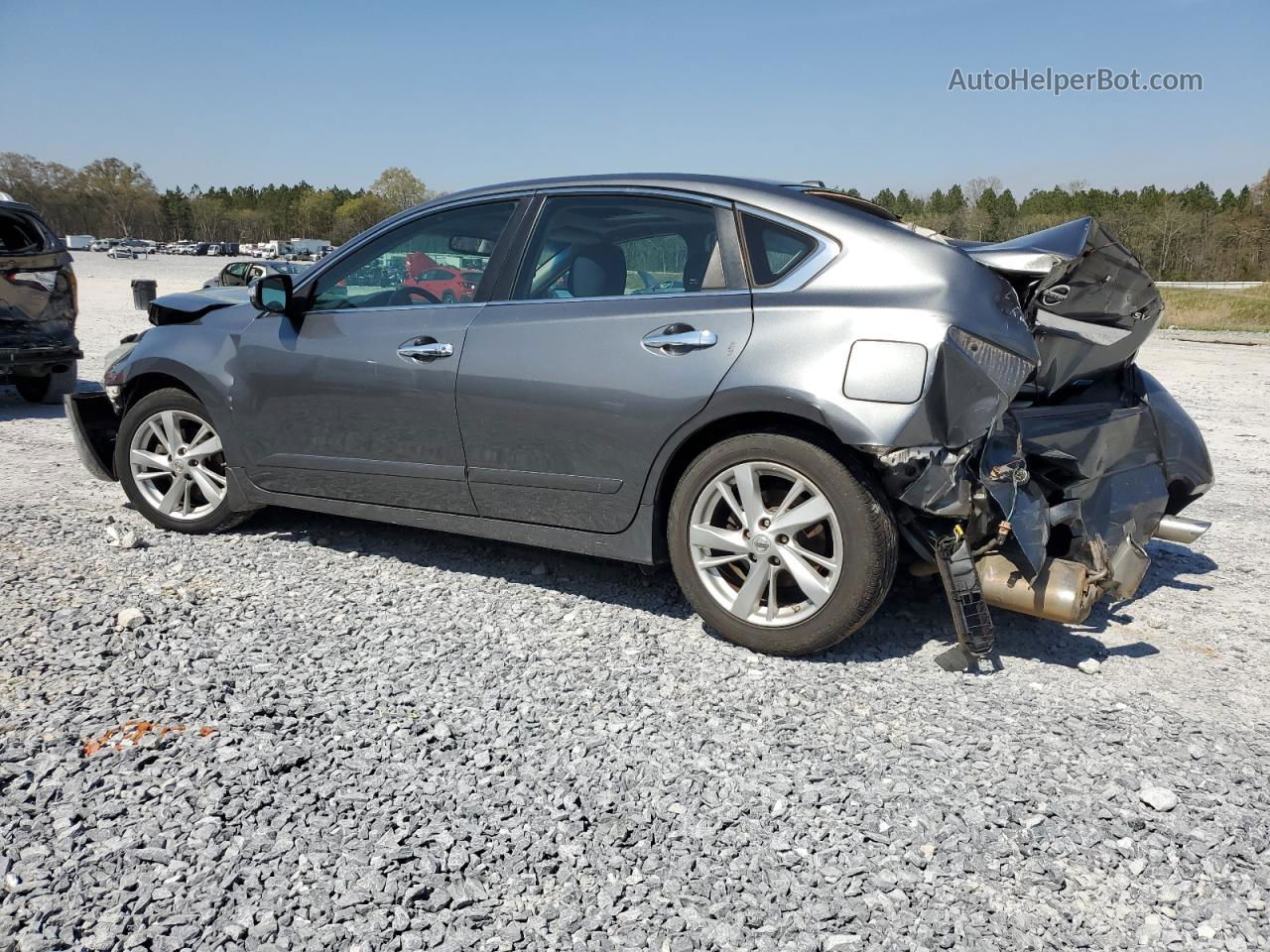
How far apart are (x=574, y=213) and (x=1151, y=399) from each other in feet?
9.12

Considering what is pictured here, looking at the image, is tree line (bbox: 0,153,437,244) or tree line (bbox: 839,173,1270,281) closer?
tree line (bbox: 839,173,1270,281)

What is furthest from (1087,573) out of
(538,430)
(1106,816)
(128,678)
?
(128,678)

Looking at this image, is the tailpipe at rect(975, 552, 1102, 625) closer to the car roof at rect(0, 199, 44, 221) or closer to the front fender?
the front fender

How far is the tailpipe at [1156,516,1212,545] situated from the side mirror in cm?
419

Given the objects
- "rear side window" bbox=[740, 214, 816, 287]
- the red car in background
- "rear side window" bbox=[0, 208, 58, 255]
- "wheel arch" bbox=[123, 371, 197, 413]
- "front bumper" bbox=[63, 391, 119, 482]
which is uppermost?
"rear side window" bbox=[0, 208, 58, 255]

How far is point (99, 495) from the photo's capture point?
235 inches

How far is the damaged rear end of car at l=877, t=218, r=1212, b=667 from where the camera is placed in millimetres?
3408

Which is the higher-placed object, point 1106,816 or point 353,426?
point 353,426

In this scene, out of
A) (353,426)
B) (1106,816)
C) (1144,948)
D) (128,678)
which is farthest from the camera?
(353,426)

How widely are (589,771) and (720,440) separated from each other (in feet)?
4.50

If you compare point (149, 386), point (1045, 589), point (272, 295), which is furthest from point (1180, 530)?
point (149, 386)

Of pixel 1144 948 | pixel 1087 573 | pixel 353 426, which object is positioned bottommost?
pixel 1144 948

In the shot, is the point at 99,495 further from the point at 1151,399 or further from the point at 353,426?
the point at 1151,399

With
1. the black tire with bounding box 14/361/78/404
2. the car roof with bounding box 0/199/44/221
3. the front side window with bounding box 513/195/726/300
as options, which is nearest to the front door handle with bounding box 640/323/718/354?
the front side window with bounding box 513/195/726/300
